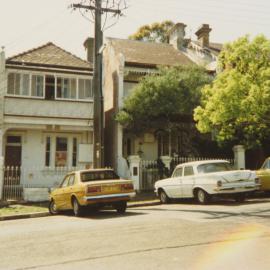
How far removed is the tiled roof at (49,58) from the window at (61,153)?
4.39 m

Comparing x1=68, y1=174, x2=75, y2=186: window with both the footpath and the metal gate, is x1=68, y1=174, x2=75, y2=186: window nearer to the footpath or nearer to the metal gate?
the footpath

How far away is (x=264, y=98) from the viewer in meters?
17.2

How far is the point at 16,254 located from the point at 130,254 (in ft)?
6.91

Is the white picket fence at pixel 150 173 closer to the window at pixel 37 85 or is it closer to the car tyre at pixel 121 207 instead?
the window at pixel 37 85

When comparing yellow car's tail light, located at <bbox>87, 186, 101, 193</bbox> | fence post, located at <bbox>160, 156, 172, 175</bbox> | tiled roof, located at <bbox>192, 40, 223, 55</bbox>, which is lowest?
yellow car's tail light, located at <bbox>87, 186, 101, 193</bbox>

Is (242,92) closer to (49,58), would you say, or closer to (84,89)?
(84,89)

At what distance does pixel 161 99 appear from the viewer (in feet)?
70.7

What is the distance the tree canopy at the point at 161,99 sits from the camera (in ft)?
70.6

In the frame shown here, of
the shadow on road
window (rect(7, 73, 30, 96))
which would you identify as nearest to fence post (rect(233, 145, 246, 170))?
the shadow on road

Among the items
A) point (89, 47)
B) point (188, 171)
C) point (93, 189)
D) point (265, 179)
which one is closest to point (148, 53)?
point (89, 47)

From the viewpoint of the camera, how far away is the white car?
1359 centimetres

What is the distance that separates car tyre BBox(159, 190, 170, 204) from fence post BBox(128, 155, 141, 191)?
13.2ft

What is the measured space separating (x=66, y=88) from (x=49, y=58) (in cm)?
222

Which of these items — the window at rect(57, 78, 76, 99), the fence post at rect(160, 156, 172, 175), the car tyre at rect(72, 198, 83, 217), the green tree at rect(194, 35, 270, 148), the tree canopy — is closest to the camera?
the car tyre at rect(72, 198, 83, 217)
